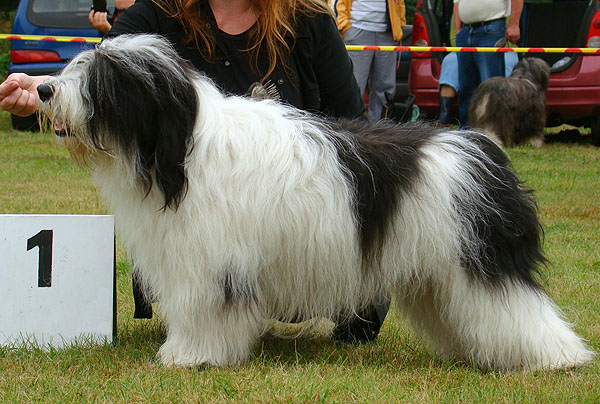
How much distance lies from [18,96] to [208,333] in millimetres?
1063

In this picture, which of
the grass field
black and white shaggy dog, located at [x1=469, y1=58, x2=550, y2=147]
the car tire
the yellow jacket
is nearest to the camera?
the grass field

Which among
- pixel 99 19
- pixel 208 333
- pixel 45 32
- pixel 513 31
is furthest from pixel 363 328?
pixel 45 32

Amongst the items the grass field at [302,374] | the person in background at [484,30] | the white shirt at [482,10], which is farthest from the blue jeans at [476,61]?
the grass field at [302,374]

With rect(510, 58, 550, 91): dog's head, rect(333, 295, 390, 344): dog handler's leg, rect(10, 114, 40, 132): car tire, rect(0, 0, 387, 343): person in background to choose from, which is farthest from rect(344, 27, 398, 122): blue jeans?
rect(10, 114, 40, 132): car tire

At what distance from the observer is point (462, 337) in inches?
114

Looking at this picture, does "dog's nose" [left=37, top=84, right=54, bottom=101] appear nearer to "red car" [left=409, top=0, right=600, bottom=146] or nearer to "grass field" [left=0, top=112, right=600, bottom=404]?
"grass field" [left=0, top=112, right=600, bottom=404]

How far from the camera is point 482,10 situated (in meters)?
7.91

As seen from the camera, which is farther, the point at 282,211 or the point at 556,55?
the point at 556,55

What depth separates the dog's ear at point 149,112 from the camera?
8.30ft

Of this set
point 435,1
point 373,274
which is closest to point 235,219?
point 373,274

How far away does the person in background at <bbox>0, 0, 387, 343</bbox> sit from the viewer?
10.6 ft

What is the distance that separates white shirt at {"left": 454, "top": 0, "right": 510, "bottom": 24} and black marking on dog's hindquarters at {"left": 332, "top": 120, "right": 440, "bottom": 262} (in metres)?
5.54

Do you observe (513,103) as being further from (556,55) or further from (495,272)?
(495,272)

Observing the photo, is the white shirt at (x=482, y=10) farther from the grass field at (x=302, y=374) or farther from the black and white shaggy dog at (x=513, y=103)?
the grass field at (x=302, y=374)
